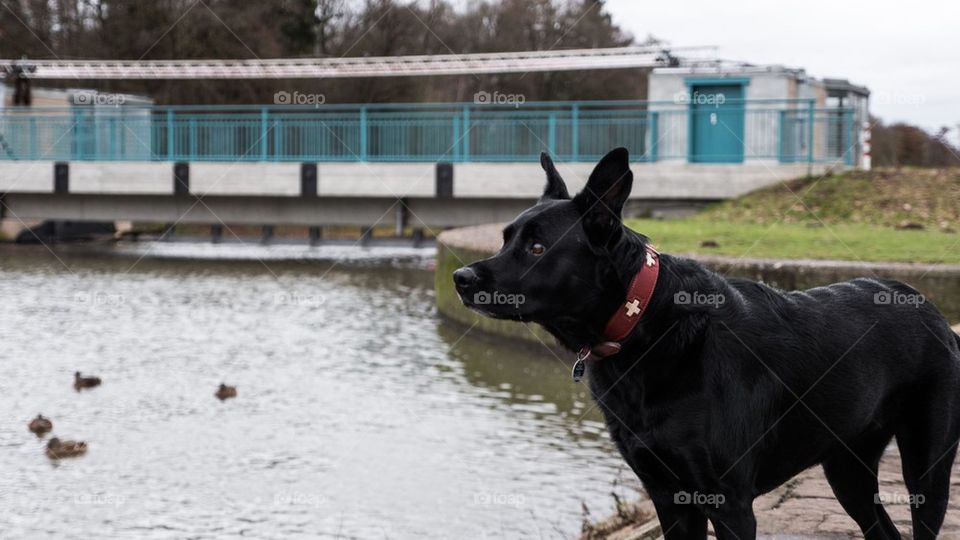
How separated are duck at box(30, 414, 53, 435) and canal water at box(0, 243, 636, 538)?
0.09 metres

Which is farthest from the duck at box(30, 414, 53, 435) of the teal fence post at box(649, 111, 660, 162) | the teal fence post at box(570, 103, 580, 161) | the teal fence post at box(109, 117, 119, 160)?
the teal fence post at box(109, 117, 119, 160)

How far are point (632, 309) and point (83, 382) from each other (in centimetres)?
961

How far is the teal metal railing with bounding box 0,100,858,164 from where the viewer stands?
26031 mm

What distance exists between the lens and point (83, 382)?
39.7 ft

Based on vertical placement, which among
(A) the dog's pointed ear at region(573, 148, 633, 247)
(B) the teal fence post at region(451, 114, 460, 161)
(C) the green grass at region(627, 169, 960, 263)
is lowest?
(C) the green grass at region(627, 169, 960, 263)

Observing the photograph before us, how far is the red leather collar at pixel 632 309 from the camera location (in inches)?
143

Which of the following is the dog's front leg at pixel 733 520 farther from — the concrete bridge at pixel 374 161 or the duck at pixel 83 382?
the concrete bridge at pixel 374 161

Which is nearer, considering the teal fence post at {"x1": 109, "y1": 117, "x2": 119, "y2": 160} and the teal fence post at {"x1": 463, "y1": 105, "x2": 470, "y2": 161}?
the teal fence post at {"x1": 463, "y1": 105, "x2": 470, "y2": 161}

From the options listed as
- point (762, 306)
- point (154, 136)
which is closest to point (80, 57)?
point (154, 136)

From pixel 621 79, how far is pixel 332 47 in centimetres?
1199

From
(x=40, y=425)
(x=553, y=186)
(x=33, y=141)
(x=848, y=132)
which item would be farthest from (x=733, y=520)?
(x=33, y=141)

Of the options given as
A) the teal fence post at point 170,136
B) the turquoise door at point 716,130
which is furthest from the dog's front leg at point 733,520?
the teal fence post at point 170,136

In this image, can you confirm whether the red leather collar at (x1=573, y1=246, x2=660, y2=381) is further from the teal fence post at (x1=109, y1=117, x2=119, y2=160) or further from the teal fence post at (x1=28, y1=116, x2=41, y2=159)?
the teal fence post at (x1=28, y1=116, x2=41, y2=159)

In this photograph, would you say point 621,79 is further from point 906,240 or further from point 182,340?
point 182,340
